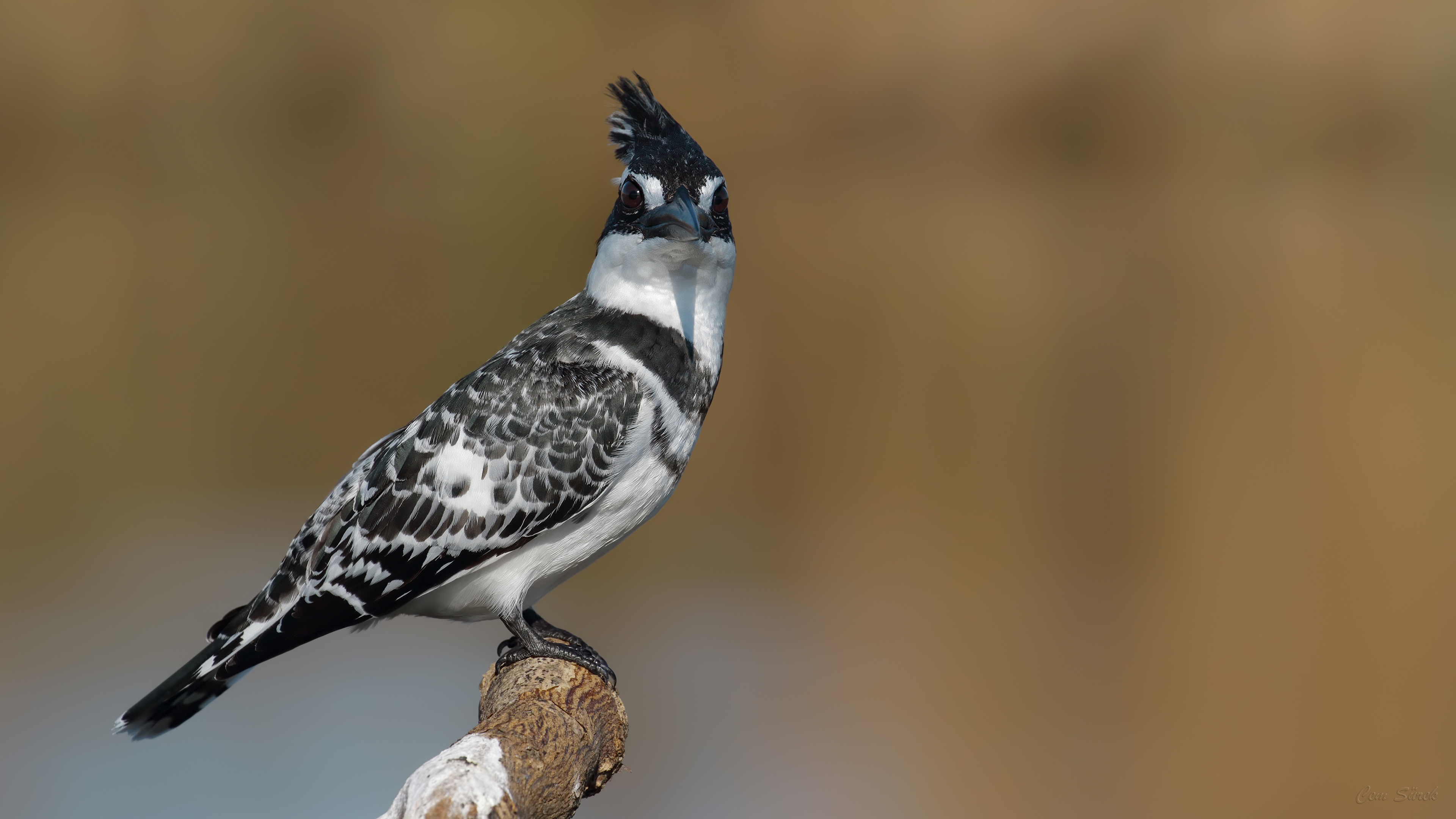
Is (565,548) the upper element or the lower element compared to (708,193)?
lower

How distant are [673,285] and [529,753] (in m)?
1.49

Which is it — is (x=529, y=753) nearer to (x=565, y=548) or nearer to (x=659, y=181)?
(x=565, y=548)

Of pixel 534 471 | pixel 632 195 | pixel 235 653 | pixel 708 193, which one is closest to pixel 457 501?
pixel 534 471

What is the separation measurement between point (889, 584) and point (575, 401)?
4.92 m

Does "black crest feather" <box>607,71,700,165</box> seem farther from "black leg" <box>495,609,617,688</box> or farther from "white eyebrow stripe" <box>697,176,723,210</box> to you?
"black leg" <box>495,609,617,688</box>

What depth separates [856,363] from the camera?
1212cm

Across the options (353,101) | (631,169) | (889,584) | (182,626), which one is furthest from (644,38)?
(631,169)

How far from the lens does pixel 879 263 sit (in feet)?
50.2

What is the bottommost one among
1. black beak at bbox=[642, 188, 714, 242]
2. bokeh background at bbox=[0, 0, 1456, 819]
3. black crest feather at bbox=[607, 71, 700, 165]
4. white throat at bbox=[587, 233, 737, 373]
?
bokeh background at bbox=[0, 0, 1456, 819]

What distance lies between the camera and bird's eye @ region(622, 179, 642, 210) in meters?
3.41

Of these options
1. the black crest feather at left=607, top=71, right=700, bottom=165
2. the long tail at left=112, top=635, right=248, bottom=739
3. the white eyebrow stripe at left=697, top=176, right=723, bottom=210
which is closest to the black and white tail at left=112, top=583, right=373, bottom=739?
the long tail at left=112, top=635, right=248, bottom=739

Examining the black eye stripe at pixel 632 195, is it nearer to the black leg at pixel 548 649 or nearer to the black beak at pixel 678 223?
the black beak at pixel 678 223

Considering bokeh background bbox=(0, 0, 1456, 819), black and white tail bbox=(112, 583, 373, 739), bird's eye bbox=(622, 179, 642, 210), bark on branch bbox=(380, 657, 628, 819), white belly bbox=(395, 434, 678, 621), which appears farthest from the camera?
bokeh background bbox=(0, 0, 1456, 819)

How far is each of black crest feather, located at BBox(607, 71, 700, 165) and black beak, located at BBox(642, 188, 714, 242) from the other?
367 millimetres
